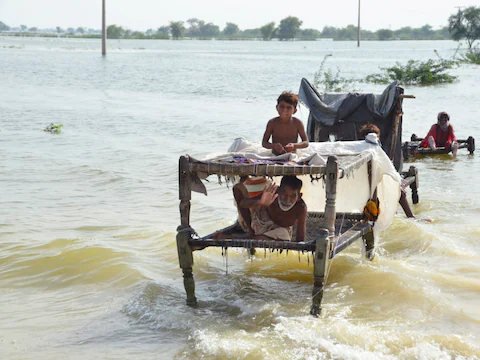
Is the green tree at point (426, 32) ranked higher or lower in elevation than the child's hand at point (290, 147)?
higher

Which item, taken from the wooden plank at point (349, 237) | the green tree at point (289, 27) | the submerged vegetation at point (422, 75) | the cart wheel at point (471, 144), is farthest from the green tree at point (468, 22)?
the green tree at point (289, 27)

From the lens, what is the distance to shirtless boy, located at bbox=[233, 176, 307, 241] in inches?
189

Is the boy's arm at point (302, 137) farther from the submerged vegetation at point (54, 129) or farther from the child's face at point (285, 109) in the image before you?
the submerged vegetation at point (54, 129)

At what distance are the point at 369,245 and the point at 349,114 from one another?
2910 mm

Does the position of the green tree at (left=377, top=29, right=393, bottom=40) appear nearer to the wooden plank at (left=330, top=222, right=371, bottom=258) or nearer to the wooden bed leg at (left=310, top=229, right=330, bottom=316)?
the wooden plank at (left=330, top=222, right=371, bottom=258)

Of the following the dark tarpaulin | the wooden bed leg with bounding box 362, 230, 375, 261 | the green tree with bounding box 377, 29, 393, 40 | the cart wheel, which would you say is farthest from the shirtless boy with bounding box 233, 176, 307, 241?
the green tree with bounding box 377, 29, 393, 40

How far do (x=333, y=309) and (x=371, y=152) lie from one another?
1.35 meters

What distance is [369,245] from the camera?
19.4 feet

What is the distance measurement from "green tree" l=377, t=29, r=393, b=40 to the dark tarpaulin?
12314 cm

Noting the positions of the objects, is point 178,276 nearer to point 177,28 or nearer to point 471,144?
point 471,144

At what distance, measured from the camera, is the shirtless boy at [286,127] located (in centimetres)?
517

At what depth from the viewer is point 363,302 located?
511 cm

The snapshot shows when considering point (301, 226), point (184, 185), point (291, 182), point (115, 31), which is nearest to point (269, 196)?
point (291, 182)

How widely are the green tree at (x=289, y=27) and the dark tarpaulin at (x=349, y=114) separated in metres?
118
